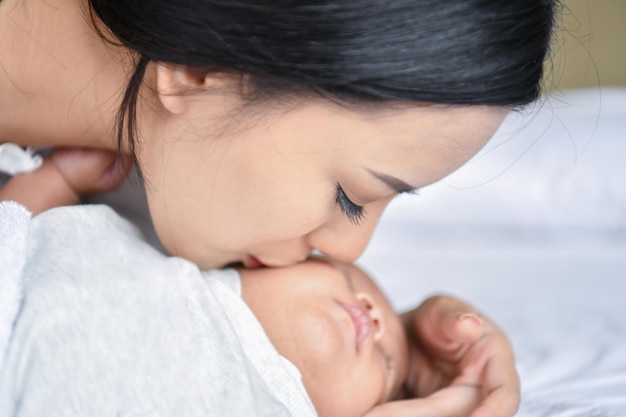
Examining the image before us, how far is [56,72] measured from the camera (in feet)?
3.27

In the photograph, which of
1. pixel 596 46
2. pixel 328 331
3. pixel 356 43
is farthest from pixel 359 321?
pixel 596 46

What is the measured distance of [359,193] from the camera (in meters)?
0.89

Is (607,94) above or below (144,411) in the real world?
above

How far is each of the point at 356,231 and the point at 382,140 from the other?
185 mm

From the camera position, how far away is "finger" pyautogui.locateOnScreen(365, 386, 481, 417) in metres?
1.00

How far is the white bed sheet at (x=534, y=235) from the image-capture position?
4.65 feet

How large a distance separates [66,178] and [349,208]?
0.42 m

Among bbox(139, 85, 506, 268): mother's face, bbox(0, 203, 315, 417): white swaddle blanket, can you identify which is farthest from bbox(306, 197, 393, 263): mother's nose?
bbox(0, 203, 315, 417): white swaddle blanket

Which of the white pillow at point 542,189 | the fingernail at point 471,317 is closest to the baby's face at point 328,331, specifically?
the fingernail at point 471,317

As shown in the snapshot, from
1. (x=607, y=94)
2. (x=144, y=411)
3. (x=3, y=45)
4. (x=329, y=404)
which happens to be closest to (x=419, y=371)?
(x=329, y=404)

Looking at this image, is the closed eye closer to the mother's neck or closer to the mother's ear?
the mother's ear

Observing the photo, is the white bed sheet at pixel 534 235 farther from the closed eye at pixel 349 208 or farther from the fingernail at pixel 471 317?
the closed eye at pixel 349 208

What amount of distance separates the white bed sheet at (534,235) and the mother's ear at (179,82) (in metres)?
0.70

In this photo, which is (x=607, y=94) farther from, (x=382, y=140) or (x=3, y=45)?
(x=3, y=45)
